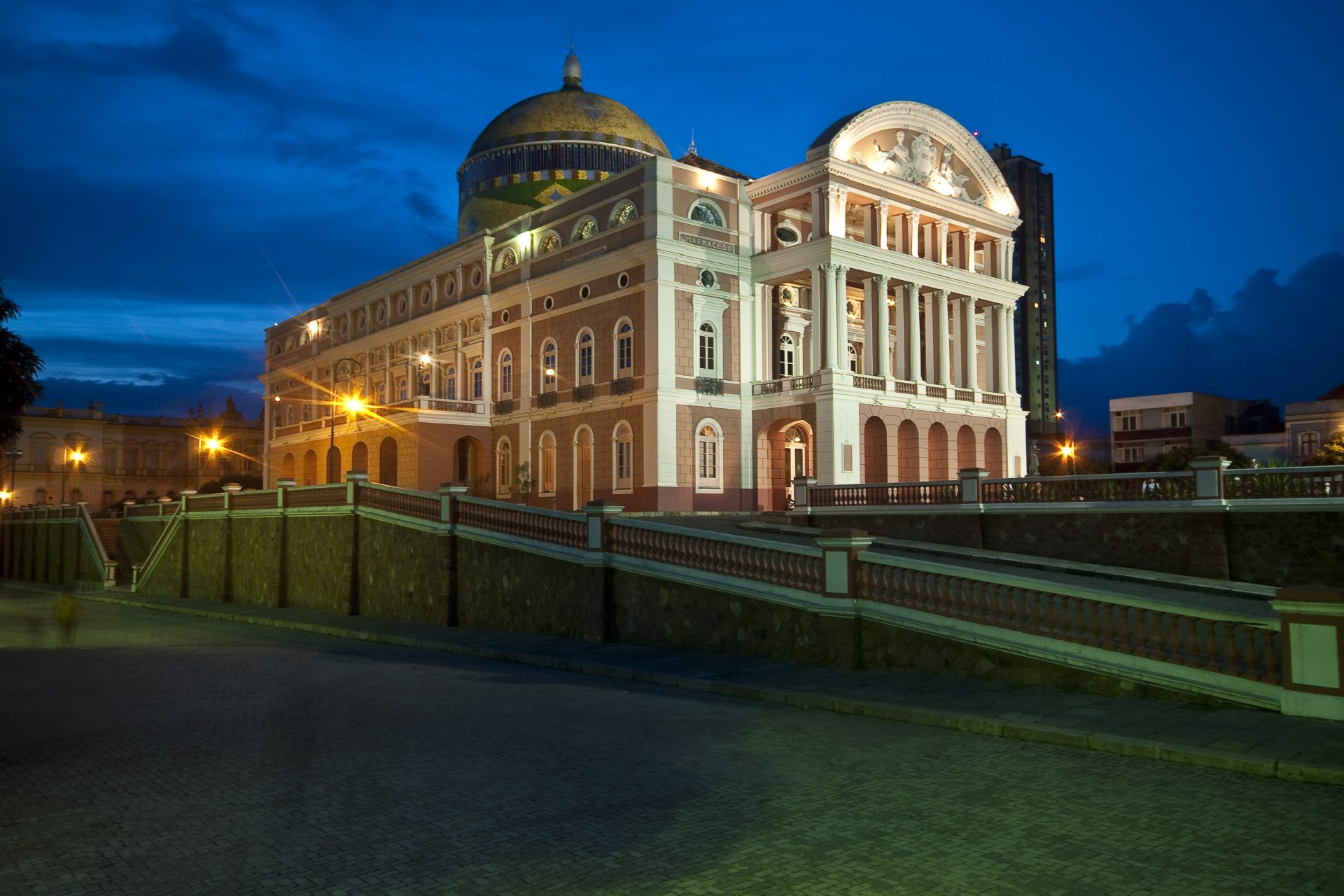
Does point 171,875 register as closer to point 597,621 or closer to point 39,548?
point 597,621

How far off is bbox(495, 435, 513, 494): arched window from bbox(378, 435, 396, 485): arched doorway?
5.34 metres

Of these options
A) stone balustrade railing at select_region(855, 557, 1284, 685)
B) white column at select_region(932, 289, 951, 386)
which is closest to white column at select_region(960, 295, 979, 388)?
white column at select_region(932, 289, 951, 386)

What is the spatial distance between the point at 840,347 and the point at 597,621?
1953 cm

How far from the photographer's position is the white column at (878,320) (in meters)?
35.9

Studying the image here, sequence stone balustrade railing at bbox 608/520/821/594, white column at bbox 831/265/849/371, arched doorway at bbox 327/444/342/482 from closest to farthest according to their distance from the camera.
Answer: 1. stone balustrade railing at bbox 608/520/821/594
2. white column at bbox 831/265/849/371
3. arched doorway at bbox 327/444/342/482

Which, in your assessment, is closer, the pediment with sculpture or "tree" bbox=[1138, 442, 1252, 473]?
the pediment with sculpture

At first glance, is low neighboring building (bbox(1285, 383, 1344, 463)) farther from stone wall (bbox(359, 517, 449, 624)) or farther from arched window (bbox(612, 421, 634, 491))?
stone wall (bbox(359, 517, 449, 624))

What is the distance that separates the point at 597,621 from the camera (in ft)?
55.7

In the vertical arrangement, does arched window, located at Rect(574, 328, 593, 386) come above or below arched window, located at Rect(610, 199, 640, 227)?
below

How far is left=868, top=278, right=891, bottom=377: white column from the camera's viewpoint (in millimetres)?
35938

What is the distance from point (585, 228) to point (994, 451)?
60.5 ft

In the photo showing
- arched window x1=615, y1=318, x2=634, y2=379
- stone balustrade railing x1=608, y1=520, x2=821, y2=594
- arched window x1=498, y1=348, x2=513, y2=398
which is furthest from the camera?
arched window x1=498, y1=348, x2=513, y2=398

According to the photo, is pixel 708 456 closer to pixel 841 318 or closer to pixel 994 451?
pixel 841 318

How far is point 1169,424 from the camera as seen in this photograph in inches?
2970
